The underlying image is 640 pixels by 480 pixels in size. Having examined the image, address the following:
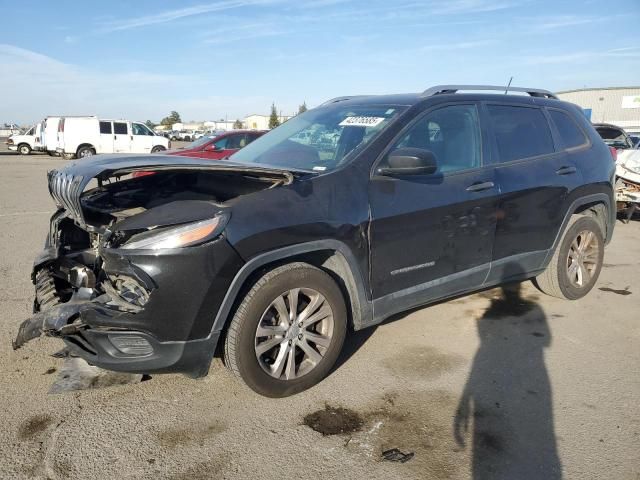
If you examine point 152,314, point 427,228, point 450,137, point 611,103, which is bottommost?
point 152,314

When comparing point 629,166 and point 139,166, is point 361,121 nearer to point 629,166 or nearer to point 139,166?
point 139,166

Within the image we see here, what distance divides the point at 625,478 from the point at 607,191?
10.6ft

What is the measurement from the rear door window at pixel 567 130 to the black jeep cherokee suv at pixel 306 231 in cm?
2

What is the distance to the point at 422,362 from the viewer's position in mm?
3578

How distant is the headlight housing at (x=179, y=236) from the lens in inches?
101

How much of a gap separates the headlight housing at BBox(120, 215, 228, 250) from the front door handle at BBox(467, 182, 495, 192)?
6.37ft

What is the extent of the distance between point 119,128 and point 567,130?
2416 cm

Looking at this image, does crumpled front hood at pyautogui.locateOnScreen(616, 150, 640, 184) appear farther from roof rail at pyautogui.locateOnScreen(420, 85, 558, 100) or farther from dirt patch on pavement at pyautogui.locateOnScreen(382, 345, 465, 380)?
dirt patch on pavement at pyautogui.locateOnScreen(382, 345, 465, 380)

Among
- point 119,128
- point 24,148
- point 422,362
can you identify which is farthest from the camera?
point 24,148

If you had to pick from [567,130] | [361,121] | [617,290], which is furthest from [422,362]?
[617,290]

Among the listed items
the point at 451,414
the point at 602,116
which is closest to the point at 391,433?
the point at 451,414

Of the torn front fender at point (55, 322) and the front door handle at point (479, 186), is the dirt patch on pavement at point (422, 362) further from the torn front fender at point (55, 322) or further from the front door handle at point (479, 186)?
the torn front fender at point (55, 322)

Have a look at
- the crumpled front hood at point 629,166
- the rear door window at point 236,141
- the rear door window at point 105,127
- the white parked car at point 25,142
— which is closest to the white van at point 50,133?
the rear door window at point 105,127

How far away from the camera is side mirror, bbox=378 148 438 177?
3.17 metres
